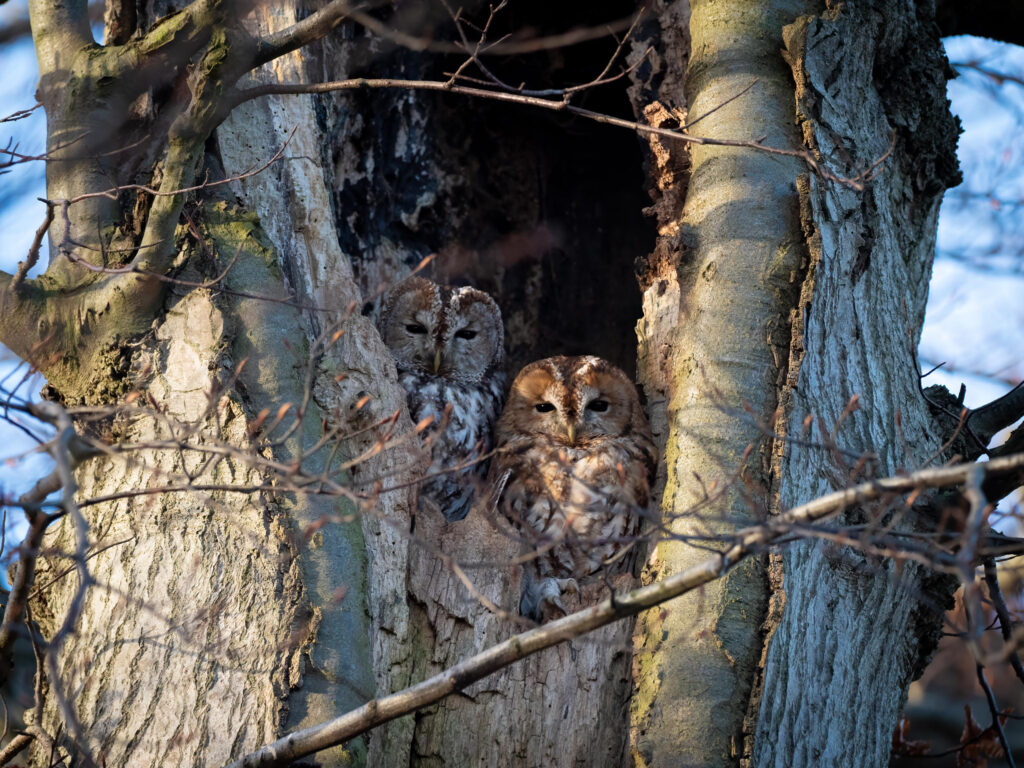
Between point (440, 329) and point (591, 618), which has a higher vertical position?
point (440, 329)

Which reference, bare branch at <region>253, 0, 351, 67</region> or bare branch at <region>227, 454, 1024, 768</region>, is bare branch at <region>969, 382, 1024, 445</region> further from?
bare branch at <region>253, 0, 351, 67</region>

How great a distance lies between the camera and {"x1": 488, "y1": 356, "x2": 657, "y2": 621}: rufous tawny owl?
348 centimetres

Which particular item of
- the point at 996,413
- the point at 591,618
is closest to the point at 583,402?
the point at 996,413

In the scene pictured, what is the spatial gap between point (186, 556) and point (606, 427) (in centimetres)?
186

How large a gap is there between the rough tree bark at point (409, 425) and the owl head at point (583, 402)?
392 millimetres

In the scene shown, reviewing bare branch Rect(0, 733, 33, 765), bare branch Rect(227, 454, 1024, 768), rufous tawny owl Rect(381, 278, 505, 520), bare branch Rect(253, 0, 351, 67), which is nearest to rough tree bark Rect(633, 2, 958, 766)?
bare branch Rect(227, 454, 1024, 768)

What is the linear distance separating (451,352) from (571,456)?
91cm

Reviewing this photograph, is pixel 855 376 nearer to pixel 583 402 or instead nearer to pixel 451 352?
pixel 583 402

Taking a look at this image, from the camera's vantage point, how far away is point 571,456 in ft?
12.6

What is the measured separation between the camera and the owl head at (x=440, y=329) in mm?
4340

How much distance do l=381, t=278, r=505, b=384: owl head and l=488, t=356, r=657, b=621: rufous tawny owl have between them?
17.1 inches

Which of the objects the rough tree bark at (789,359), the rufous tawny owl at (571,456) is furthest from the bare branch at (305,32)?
the rufous tawny owl at (571,456)

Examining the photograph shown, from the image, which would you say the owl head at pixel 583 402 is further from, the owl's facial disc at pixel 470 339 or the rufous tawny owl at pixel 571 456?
the owl's facial disc at pixel 470 339

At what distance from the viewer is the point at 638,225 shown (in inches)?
200
